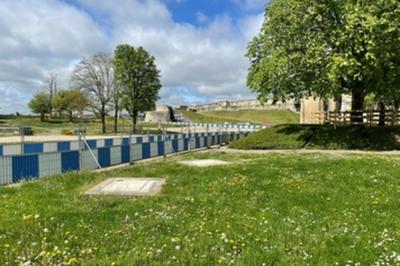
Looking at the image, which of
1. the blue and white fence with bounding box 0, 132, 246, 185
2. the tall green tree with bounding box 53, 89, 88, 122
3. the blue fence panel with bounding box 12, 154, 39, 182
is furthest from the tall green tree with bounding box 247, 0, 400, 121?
the tall green tree with bounding box 53, 89, 88, 122

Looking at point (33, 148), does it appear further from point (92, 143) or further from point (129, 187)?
point (129, 187)

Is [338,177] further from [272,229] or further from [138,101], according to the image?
[138,101]

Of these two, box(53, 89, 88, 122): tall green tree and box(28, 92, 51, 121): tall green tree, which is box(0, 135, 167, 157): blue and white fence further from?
box(28, 92, 51, 121): tall green tree

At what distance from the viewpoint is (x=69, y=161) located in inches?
613

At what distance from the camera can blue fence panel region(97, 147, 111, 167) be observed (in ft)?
58.5

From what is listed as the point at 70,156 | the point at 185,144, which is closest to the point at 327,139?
the point at 185,144

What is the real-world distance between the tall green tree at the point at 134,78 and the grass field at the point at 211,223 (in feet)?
194

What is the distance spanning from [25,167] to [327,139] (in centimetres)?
2138

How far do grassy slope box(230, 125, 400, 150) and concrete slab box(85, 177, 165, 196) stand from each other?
19048 mm

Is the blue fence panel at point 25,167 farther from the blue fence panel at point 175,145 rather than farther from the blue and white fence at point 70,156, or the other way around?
the blue fence panel at point 175,145

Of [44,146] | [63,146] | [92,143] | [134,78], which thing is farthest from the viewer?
[134,78]

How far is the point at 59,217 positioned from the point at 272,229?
10.6 feet

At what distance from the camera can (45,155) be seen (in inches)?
562

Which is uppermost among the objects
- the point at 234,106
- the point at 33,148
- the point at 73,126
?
the point at 234,106
